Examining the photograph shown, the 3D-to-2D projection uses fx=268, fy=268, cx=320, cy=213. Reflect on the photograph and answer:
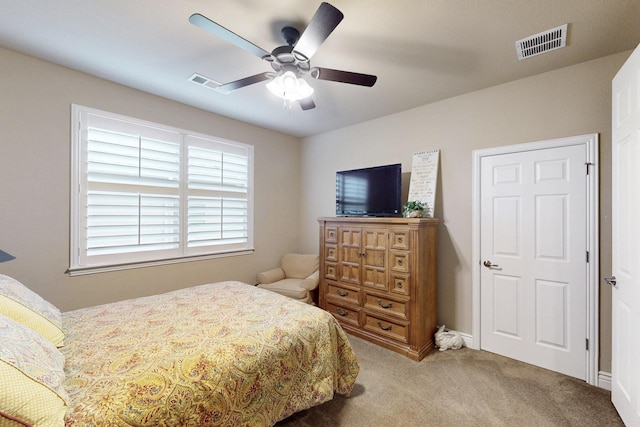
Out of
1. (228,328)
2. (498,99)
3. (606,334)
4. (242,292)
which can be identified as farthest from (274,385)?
(498,99)

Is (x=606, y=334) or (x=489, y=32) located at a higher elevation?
(x=489, y=32)

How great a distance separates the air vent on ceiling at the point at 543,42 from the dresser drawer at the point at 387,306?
8.05 feet

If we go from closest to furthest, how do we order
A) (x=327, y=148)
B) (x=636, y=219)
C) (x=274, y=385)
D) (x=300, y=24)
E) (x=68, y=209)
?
(x=274, y=385), (x=636, y=219), (x=300, y=24), (x=68, y=209), (x=327, y=148)

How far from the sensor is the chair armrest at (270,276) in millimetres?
3906

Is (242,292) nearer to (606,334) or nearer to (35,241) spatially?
(35,241)

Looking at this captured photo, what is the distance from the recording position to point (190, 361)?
131 centimetres

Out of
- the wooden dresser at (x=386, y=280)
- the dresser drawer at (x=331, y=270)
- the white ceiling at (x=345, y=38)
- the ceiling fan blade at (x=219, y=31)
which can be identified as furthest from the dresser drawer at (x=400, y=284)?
the ceiling fan blade at (x=219, y=31)

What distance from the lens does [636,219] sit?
64.1 inches

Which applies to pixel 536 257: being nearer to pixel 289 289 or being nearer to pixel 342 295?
pixel 342 295

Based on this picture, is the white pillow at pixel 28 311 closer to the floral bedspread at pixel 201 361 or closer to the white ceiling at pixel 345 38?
the floral bedspread at pixel 201 361

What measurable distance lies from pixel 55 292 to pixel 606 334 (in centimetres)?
487

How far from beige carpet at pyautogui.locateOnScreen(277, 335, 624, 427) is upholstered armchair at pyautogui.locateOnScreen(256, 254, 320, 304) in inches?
47.4

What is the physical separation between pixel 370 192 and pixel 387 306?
137 centimetres

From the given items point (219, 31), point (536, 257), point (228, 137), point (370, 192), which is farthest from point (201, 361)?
point (228, 137)
